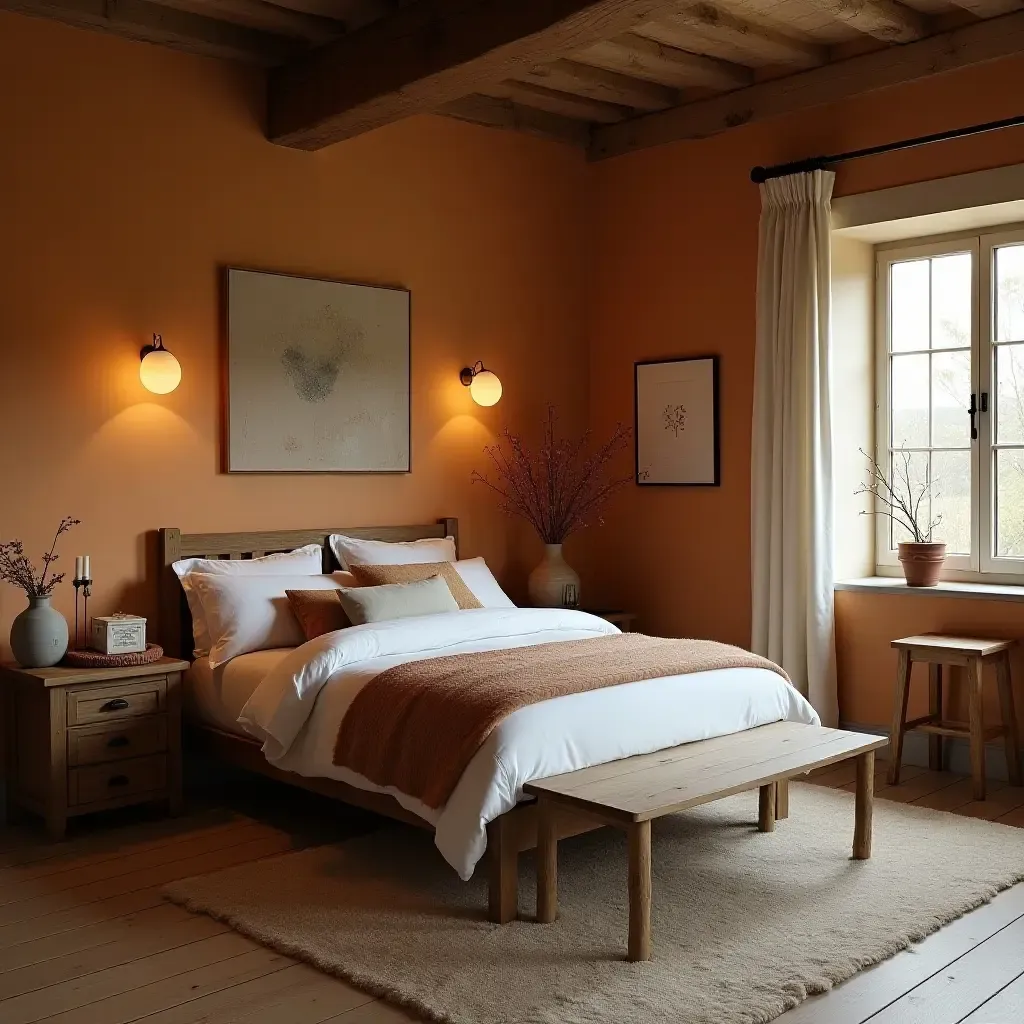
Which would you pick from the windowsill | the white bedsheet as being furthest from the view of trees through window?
the white bedsheet

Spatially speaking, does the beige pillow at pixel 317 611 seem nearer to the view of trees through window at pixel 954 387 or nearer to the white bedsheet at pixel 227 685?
the white bedsheet at pixel 227 685

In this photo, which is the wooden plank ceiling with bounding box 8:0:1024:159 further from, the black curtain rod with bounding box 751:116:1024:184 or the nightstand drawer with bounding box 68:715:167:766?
the nightstand drawer with bounding box 68:715:167:766

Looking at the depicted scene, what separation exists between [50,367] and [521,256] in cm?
244

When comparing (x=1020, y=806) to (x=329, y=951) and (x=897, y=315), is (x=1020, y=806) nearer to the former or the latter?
(x=897, y=315)

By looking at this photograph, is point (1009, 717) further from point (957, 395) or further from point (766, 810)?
point (957, 395)

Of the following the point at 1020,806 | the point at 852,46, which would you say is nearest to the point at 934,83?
the point at 852,46

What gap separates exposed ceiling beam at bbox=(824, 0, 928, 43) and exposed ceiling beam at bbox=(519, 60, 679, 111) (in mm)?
1127

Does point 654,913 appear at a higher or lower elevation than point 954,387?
lower

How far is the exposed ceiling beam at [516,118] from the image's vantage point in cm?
547

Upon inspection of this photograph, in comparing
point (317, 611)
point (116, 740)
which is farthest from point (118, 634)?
point (317, 611)

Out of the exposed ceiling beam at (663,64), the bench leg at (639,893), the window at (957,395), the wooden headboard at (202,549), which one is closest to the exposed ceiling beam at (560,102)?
the exposed ceiling beam at (663,64)

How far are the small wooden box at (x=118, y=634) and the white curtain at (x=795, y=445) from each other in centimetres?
264

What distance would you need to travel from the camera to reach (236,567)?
4547 millimetres

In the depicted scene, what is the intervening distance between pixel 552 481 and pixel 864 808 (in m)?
2.41
